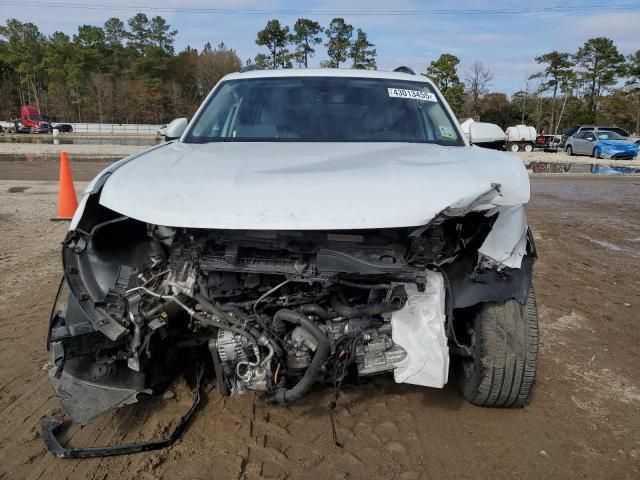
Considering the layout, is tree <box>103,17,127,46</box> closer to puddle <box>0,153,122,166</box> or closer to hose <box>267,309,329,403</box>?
puddle <box>0,153,122,166</box>

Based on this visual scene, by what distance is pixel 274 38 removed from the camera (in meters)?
69.2

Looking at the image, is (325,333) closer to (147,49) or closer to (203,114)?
(203,114)

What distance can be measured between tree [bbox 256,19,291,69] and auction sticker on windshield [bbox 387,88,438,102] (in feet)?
223

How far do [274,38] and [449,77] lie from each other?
26.1 metres

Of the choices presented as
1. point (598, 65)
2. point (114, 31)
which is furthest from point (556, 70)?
point (114, 31)

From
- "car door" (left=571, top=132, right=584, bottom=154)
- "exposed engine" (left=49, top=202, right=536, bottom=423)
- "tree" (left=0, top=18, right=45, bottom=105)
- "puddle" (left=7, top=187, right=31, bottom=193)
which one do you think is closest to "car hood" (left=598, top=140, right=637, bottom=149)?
"car door" (left=571, top=132, right=584, bottom=154)

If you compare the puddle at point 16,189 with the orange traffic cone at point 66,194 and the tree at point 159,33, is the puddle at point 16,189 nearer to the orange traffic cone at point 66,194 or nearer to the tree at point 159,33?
the orange traffic cone at point 66,194

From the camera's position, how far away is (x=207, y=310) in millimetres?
2578

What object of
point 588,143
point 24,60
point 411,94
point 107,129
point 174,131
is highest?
point 24,60

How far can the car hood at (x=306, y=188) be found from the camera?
87.3 inches

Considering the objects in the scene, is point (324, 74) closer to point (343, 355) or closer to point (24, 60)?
point (343, 355)

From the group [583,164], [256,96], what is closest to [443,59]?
[583,164]

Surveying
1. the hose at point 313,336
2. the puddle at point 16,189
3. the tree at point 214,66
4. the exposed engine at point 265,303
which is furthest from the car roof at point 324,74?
the tree at point 214,66

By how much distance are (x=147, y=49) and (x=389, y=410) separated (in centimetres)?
8643
